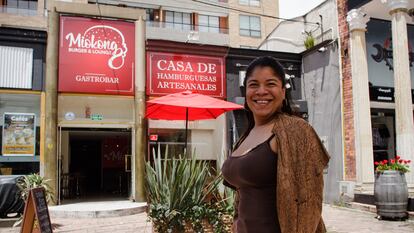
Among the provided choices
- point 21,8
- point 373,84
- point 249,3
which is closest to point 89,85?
point 373,84

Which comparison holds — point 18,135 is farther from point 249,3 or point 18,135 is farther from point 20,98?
point 249,3

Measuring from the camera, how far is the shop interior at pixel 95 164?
1305 cm

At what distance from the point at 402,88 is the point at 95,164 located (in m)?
12.4

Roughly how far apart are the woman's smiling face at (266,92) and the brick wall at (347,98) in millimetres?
9421

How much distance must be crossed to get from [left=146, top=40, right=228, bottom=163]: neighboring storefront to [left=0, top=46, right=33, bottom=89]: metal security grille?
10.2 feet

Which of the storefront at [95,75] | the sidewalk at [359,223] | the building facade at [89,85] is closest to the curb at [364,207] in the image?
the sidewalk at [359,223]

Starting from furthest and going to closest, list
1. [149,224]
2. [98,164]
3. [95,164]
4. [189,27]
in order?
1. [189,27]
2. [95,164]
3. [98,164]
4. [149,224]

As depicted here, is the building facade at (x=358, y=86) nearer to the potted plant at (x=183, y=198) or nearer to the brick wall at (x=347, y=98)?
the brick wall at (x=347, y=98)

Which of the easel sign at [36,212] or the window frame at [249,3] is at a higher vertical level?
the window frame at [249,3]

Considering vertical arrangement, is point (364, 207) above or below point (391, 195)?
below

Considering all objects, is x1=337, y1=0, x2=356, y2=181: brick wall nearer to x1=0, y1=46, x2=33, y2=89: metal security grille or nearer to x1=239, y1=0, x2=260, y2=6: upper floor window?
x1=0, y1=46, x2=33, y2=89: metal security grille

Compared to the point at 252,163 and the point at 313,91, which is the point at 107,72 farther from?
the point at 252,163

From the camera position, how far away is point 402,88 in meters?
9.52

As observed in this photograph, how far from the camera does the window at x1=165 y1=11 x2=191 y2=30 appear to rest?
31750 mm
